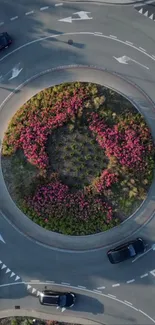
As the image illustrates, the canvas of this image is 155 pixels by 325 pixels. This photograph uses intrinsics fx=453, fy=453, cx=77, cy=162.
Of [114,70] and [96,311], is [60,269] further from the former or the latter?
[114,70]

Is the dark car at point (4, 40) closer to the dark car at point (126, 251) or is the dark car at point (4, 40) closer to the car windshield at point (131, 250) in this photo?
the dark car at point (126, 251)

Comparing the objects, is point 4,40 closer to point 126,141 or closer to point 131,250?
point 126,141

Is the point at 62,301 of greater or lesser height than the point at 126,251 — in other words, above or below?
below

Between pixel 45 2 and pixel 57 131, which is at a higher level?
pixel 45 2

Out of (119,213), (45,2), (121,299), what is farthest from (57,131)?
(121,299)

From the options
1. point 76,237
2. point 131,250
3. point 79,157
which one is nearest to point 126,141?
point 79,157

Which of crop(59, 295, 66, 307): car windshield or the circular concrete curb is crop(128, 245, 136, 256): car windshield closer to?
the circular concrete curb
